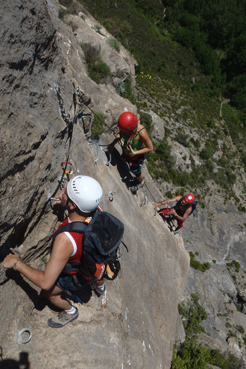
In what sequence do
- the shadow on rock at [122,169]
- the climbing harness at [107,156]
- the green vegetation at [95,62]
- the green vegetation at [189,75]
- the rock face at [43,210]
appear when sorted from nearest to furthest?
the rock face at [43,210], the climbing harness at [107,156], the shadow on rock at [122,169], the green vegetation at [95,62], the green vegetation at [189,75]

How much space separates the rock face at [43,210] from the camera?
10.4 ft

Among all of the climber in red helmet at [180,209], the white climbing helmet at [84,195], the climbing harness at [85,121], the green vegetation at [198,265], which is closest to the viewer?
the white climbing helmet at [84,195]

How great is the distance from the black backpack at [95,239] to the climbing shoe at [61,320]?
118cm

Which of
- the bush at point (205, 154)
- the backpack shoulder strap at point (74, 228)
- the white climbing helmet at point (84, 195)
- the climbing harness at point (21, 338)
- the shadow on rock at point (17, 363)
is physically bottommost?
the bush at point (205, 154)

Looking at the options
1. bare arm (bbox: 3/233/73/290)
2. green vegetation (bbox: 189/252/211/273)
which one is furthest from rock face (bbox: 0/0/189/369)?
green vegetation (bbox: 189/252/211/273)

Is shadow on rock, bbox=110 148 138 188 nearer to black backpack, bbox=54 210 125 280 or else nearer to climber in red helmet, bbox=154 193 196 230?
climber in red helmet, bbox=154 193 196 230

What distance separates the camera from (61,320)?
3.82 meters

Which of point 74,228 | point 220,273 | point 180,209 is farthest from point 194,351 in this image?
point 74,228

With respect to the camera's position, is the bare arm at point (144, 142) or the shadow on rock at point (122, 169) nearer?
the bare arm at point (144, 142)

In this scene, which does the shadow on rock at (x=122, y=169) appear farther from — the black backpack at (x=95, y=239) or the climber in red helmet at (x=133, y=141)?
the black backpack at (x=95, y=239)

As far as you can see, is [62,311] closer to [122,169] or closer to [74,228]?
[74,228]

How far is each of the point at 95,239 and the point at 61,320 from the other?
73.5 inches

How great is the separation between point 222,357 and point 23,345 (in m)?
11.1

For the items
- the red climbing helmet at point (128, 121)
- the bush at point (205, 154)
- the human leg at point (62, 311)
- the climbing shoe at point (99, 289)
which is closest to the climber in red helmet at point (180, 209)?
the red climbing helmet at point (128, 121)
